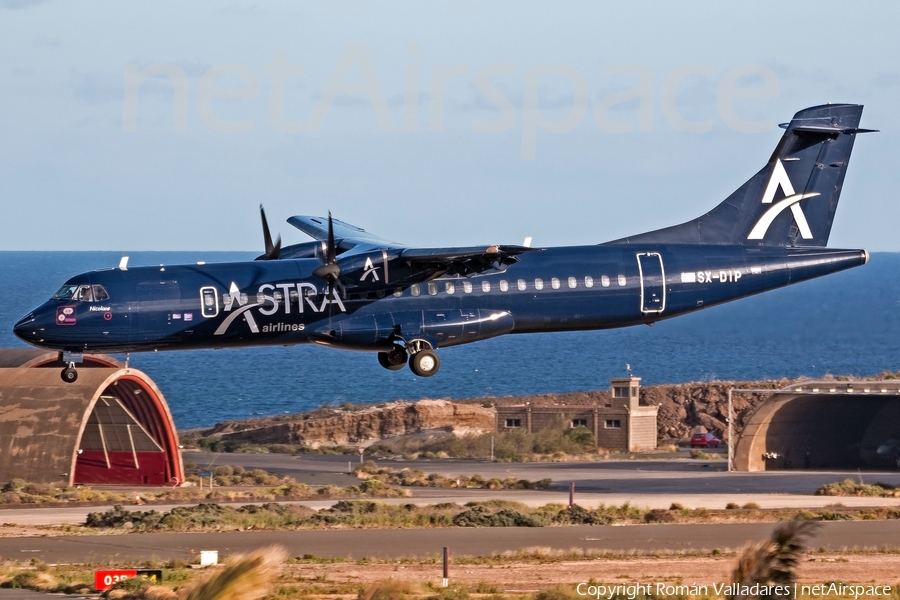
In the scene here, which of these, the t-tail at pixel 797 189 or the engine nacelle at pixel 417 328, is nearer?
the engine nacelle at pixel 417 328

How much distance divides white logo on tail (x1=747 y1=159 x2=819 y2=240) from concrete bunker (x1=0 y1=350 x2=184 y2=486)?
24354 mm

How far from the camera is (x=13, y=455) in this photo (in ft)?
146

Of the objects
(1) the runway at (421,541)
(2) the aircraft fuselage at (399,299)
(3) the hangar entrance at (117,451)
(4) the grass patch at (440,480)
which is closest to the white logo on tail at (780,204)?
(2) the aircraft fuselage at (399,299)

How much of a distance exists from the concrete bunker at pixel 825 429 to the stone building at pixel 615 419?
12.2m

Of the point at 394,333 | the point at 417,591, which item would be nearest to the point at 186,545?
the point at 394,333

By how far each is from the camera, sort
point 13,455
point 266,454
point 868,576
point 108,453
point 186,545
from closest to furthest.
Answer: point 868,576
point 186,545
point 13,455
point 108,453
point 266,454

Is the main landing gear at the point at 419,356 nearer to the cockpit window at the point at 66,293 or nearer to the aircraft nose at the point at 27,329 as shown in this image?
the cockpit window at the point at 66,293

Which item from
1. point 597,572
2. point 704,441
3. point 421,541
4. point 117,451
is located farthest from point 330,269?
point 704,441

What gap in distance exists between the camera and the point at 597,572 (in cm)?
2786

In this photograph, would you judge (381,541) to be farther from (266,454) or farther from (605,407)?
(605,407)

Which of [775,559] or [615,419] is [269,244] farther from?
[615,419]

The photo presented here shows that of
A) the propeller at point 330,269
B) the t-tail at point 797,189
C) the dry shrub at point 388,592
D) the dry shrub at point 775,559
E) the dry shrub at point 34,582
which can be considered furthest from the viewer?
the t-tail at point 797,189

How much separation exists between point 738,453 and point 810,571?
28250 millimetres

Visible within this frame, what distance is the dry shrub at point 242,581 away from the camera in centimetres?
1098
